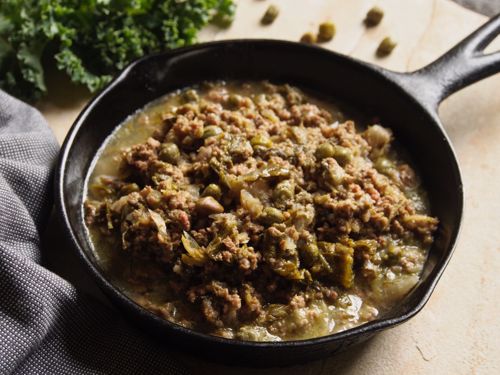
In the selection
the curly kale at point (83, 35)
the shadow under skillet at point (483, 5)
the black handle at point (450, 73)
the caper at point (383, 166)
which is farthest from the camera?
the shadow under skillet at point (483, 5)

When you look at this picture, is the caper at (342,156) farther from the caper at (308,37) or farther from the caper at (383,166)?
the caper at (308,37)

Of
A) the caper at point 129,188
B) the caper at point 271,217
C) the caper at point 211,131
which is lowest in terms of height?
the caper at point 129,188

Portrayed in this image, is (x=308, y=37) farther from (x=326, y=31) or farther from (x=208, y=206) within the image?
(x=208, y=206)

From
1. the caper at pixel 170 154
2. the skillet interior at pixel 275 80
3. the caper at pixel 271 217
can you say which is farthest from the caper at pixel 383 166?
the caper at pixel 170 154

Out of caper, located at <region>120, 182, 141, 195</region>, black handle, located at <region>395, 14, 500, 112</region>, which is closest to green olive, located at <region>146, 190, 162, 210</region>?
caper, located at <region>120, 182, 141, 195</region>

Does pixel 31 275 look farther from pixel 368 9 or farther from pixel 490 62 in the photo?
pixel 368 9

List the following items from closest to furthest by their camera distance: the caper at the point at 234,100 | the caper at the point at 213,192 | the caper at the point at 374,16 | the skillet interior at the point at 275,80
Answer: the skillet interior at the point at 275,80
the caper at the point at 213,192
the caper at the point at 234,100
the caper at the point at 374,16
